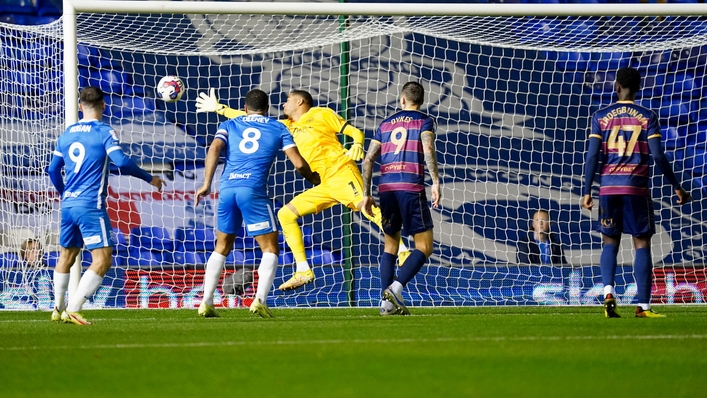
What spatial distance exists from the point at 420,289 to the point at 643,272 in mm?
4134

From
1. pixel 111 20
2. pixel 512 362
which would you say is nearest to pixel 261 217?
pixel 512 362

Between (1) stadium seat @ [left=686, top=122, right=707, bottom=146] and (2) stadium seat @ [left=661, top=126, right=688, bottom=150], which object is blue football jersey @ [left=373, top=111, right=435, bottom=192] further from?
(1) stadium seat @ [left=686, top=122, right=707, bottom=146]

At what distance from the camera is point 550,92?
1316 cm

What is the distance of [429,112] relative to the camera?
13039 mm

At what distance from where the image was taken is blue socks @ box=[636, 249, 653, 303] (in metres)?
7.85

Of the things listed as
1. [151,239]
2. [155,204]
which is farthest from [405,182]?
[155,204]

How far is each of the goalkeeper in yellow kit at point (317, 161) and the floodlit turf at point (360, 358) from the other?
102 inches

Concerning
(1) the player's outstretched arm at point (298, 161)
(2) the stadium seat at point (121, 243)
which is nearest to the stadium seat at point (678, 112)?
(1) the player's outstretched arm at point (298, 161)

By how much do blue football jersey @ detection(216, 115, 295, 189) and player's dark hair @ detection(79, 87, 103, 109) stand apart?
947 mm

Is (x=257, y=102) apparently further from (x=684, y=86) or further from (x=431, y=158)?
(x=684, y=86)

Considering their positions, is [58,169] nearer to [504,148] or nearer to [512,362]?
[512,362]

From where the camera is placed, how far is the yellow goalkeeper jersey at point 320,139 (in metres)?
10.0

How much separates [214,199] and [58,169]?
495 centimetres

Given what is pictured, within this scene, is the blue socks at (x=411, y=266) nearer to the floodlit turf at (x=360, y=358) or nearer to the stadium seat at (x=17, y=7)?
the floodlit turf at (x=360, y=358)
